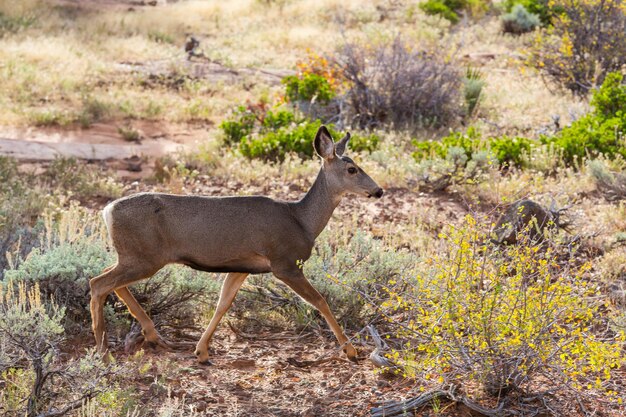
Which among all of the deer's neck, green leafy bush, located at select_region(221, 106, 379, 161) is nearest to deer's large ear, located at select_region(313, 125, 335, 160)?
the deer's neck

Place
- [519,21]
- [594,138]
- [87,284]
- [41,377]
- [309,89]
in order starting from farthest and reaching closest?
[519,21], [309,89], [594,138], [87,284], [41,377]

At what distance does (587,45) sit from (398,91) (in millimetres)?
4403

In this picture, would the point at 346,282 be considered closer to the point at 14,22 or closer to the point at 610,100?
the point at 610,100

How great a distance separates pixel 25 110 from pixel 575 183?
936cm

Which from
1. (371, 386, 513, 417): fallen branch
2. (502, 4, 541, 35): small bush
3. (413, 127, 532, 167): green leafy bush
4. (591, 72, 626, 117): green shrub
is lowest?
(502, 4, 541, 35): small bush

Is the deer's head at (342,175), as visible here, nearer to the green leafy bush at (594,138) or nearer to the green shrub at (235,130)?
the green leafy bush at (594,138)

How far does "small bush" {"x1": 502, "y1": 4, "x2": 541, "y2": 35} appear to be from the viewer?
25180 mm

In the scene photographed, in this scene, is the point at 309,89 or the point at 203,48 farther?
the point at 203,48

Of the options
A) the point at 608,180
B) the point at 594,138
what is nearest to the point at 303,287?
Answer: the point at 608,180

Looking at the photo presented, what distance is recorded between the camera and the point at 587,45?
55.1 feet

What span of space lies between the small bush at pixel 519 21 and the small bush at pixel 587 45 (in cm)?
785

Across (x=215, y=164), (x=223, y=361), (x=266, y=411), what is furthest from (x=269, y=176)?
(x=266, y=411)

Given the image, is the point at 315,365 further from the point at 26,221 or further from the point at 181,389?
the point at 26,221

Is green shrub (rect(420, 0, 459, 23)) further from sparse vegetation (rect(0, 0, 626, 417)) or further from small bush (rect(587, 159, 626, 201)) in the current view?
small bush (rect(587, 159, 626, 201))
